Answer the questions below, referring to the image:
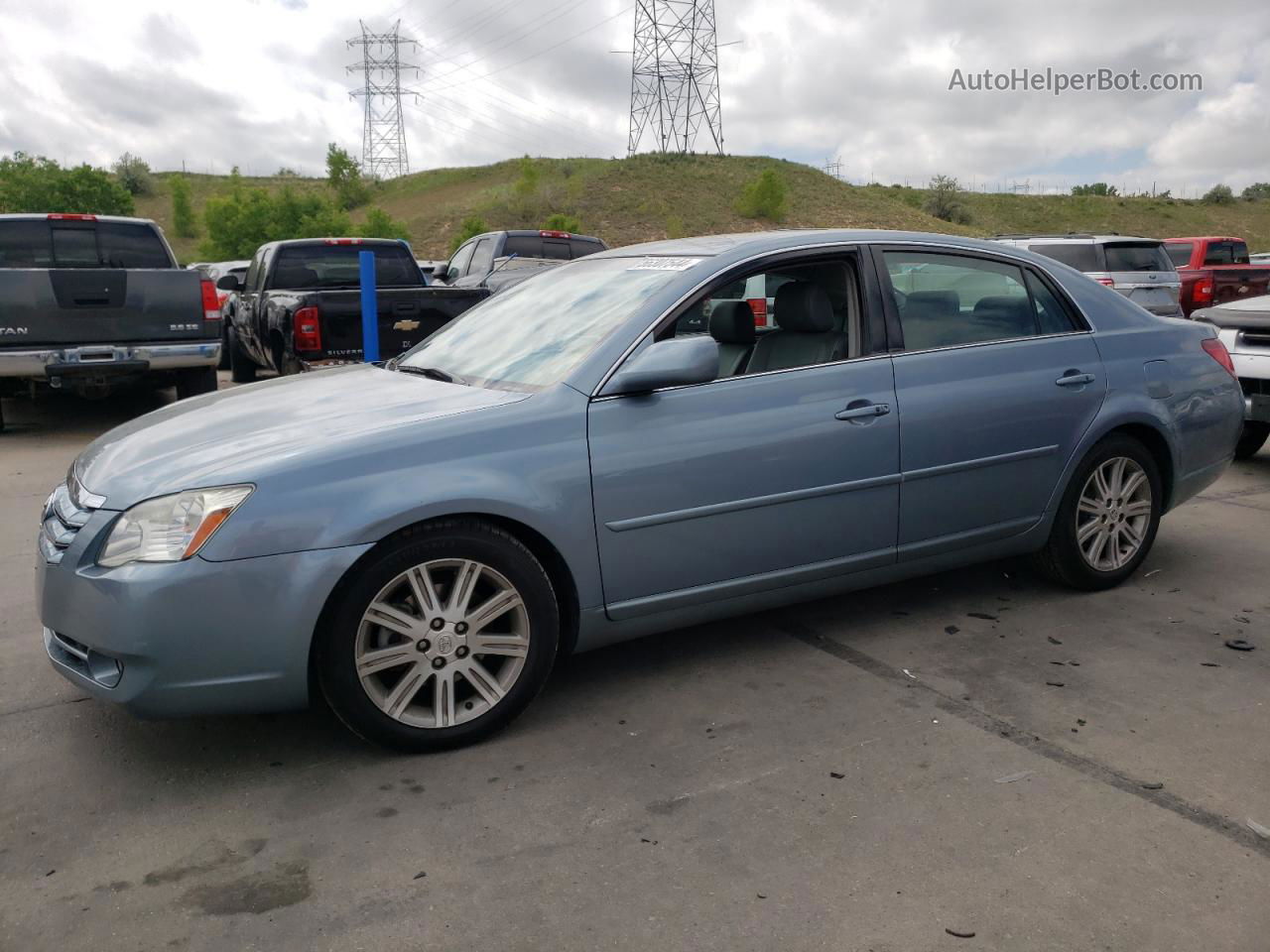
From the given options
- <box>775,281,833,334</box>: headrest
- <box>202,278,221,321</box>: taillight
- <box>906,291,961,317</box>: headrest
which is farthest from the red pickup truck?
<box>775,281,833,334</box>: headrest

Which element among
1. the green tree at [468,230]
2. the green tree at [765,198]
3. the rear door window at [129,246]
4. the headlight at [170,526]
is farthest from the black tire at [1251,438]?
the green tree at [765,198]

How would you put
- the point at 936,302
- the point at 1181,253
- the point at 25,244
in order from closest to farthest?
the point at 936,302 → the point at 25,244 → the point at 1181,253

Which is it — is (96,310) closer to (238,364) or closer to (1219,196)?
(238,364)

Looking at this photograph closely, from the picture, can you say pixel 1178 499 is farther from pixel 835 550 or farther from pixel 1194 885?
pixel 1194 885

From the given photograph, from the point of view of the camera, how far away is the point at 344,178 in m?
74.7

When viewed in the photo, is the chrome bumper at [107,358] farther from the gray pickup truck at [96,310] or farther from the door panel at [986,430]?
the door panel at [986,430]

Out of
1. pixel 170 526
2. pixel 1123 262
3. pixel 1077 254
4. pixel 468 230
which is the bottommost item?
pixel 170 526

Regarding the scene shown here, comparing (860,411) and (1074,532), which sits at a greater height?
(860,411)

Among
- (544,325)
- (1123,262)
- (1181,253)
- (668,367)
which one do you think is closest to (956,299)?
(668,367)

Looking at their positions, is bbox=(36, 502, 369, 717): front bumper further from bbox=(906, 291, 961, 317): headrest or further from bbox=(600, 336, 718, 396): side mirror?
bbox=(906, 291, 961, 317): headrest

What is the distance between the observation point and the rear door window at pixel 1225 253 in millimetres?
17453

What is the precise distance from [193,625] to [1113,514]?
3.87 meters

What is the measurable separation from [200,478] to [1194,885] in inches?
113

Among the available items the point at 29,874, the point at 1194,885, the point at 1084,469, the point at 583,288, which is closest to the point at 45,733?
the point at 29,874
